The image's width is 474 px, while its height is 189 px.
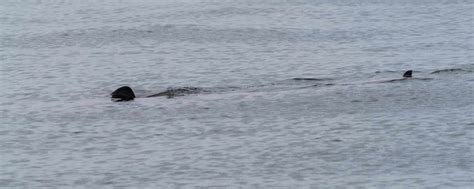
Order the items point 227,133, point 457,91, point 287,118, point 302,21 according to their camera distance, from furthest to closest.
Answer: point 302,21, point 457,91, point 287,118, point 227,133

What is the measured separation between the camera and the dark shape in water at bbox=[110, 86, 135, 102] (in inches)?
945

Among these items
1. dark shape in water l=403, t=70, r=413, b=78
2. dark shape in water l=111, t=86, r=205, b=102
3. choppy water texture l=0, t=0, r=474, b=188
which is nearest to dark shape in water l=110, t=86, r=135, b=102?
dark shape in water l=111, t=86, r=205, b=102

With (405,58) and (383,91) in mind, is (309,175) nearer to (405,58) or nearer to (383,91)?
(383,91)

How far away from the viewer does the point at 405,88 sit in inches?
971

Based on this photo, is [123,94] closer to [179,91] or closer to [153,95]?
[153,95]

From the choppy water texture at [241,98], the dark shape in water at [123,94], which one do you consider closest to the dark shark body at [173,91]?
the dark shape in water at [123,94]

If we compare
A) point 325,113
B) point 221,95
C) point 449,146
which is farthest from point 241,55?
point 449,146

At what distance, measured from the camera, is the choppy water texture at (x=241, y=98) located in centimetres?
1759

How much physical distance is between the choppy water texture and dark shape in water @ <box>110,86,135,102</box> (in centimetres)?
19

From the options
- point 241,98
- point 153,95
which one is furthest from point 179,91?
point 241,98

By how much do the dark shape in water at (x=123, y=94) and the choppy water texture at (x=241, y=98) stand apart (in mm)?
191

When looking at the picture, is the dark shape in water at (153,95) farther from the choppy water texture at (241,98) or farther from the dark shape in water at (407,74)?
the dark shape in water at (407,74)

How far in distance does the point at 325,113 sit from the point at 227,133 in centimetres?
256

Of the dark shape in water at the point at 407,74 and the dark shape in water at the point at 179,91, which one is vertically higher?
the dark shape in water at the point at 179,91
